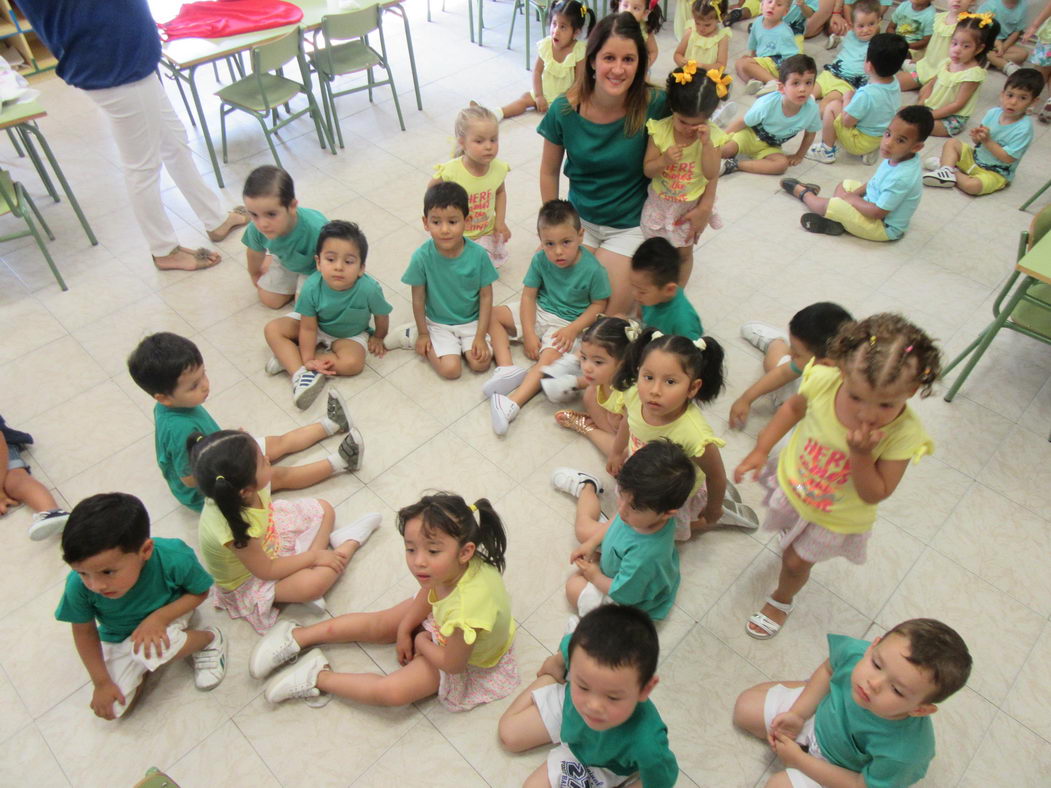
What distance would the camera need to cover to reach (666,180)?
2.98 m

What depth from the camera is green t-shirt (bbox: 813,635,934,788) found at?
1.62m

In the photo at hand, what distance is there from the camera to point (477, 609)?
1798 millimetres

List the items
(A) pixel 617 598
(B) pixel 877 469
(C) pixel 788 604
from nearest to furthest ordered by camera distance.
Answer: (B) pixel 877 469, (A) pixel 617 598, (C) pixel 788 604

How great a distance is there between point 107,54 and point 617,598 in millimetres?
2958

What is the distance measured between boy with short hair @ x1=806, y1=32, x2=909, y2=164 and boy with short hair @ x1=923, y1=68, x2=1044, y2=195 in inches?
15.1

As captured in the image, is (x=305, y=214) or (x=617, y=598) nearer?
(x=617, y=598)

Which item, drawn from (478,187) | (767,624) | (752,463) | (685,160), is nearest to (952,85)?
(685,160)

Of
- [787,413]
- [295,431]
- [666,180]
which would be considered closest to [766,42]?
[666,180]

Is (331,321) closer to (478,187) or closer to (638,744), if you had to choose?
(478,187)

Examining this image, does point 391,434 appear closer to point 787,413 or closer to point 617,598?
point 617,598

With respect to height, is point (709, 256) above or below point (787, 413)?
below

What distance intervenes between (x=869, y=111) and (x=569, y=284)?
257 centimetres

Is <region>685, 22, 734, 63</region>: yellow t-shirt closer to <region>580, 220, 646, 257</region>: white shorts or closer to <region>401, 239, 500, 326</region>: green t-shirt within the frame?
<region>580, 220, 646, 257</region>: white shorts

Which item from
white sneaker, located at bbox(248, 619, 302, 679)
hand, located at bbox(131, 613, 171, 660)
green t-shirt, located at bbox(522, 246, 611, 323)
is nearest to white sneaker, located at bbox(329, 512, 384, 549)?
white sneaker, located at bbox(248, 619, 302, 679)
